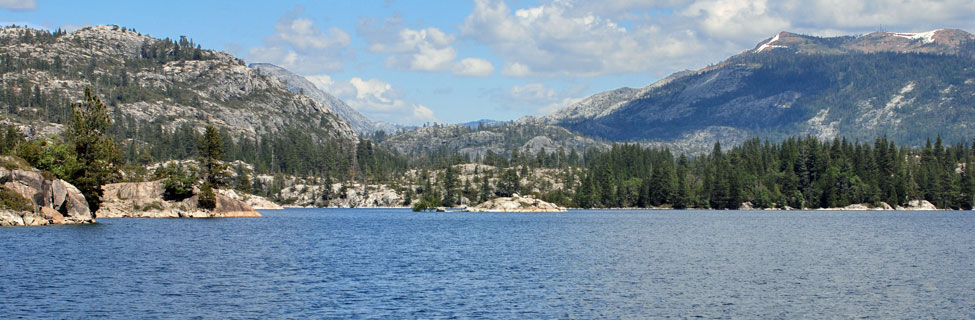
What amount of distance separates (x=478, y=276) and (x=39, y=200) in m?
81.3

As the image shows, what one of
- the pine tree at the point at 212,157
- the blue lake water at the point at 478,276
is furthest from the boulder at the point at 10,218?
the pine tree at the point at 212,157

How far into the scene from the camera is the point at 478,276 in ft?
207

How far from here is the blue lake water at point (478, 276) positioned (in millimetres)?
46938

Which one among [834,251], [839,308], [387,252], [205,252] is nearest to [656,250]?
[834,251]

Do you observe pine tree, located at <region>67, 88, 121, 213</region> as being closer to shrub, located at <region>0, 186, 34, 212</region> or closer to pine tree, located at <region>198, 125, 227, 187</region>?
shrub, located at <region>0, 186, 34, 212</region>

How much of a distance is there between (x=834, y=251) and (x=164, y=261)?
7015 cm

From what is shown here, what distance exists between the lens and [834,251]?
85.2 m

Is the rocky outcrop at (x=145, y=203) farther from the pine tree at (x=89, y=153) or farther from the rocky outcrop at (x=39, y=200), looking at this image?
the rocky outcrop at (x=39, y=200)

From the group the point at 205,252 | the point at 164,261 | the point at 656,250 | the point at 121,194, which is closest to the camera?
the point at 164,261

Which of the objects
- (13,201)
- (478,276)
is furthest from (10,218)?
(478,276)

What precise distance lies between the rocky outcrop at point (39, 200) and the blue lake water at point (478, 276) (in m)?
7.09

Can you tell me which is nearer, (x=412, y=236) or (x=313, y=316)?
(x=313, y=316)

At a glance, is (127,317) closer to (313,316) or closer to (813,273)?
(313,316)

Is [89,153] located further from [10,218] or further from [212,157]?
[212,157]
